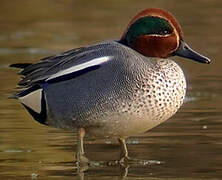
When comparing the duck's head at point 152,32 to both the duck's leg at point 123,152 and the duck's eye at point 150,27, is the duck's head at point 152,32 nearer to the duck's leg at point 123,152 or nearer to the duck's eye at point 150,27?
the duck's eye at point 150,27

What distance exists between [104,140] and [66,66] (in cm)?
106

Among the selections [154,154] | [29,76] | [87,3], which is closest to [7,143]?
[29,76]

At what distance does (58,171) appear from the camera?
739cm

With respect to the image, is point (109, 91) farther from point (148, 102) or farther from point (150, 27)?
point (150, 27)

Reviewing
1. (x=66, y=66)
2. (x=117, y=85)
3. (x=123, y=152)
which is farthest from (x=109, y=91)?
(x=123, y=152)

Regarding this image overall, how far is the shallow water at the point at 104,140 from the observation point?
743 cm

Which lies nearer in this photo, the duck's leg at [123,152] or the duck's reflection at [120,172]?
the duck's reflection at [120,172]

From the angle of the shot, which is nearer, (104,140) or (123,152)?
(123,152)

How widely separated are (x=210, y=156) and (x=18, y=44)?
7452 mm

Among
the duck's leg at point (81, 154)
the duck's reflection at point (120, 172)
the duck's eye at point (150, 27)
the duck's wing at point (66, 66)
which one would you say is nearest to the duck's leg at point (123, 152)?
the duck's reflection at point (120, 172)

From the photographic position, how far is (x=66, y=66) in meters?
7.81

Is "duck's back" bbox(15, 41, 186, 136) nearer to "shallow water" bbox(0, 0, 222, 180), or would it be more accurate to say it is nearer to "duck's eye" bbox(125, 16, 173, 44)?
"duck's eye" bbox(125, 16, 173, 44)

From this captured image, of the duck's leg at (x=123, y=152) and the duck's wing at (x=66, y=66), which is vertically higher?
the duck's wing at (x=66, y=66)

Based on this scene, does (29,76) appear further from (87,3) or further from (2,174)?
(87,3)
